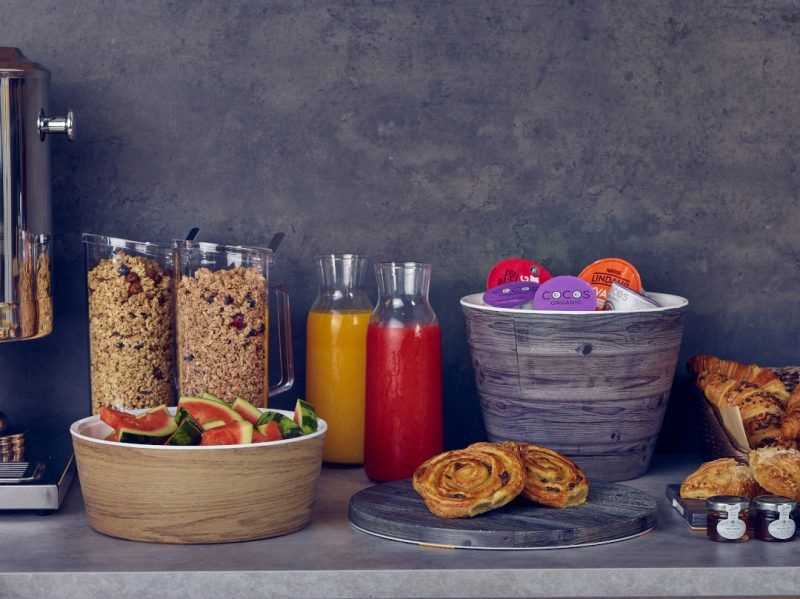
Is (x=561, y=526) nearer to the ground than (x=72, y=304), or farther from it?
nearer to the ground

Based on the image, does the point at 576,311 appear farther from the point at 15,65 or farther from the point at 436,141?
the point at 15,65

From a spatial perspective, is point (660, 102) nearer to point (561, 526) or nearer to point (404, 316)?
point (404, 316)

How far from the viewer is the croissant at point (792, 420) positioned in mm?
1289

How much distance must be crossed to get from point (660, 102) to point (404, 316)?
54cm

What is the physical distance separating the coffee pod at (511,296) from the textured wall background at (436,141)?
0.21 meters

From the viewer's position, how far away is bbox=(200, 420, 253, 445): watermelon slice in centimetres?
106

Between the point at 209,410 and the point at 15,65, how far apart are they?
482 millimetres

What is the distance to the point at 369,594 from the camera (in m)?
0.98

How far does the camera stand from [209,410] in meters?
1.15

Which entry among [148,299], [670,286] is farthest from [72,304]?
[670,286]

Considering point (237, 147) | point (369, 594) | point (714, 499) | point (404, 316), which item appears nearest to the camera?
point (369, 594)

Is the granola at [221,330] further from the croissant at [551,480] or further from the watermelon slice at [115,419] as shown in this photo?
the croissant at [551,480]

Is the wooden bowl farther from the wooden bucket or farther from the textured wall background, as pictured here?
the textured wall background

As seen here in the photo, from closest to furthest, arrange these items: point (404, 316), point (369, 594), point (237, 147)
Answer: point (369, 594), point (404, 316), point (237, 147)
